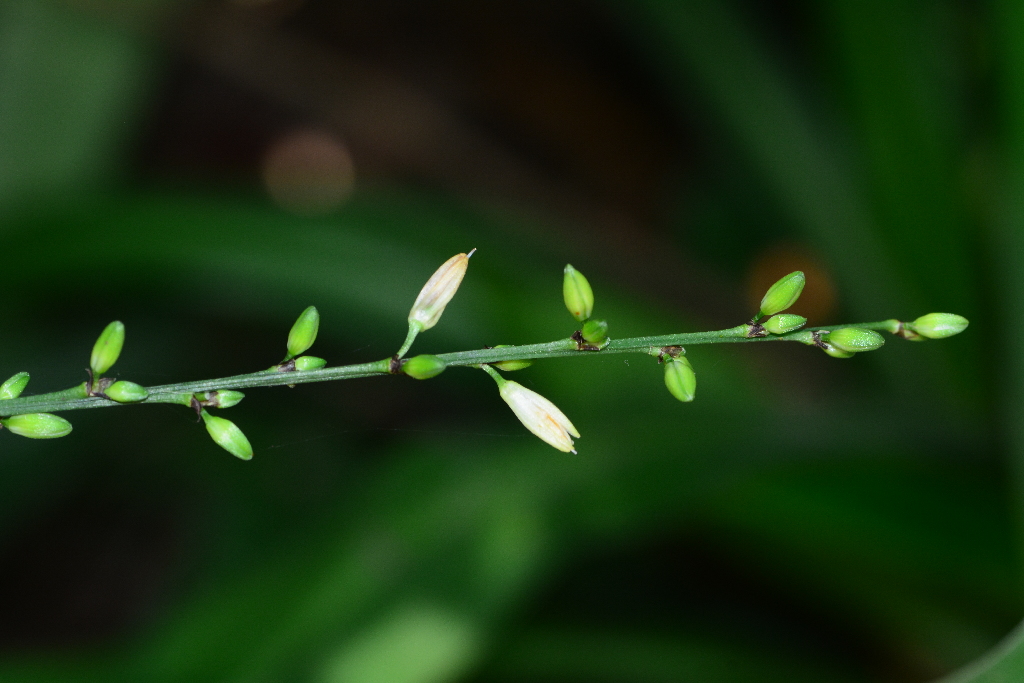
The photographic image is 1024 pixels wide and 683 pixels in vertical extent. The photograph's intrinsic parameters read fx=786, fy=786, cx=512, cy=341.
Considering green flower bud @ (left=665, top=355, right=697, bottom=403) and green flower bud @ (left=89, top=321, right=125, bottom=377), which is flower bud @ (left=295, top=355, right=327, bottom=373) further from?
green flower bud @ (left=665, top=355, right=697, bottom=403)

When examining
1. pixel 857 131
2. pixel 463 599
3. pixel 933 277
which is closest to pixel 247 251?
pixel 463 599

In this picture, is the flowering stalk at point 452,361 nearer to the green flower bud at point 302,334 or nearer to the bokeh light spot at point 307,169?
the green flower bud at point 302,334

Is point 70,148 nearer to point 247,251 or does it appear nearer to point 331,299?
point 247,251

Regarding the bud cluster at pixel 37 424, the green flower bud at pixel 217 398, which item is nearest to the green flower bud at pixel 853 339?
the green flower bud at pixel 217 398

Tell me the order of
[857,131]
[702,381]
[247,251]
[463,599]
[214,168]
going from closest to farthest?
1. [463,599]
2. [247,251]
3. [702,381]
4. [857,131]
5. [214,168]

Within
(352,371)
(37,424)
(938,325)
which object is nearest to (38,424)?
(37,424)
